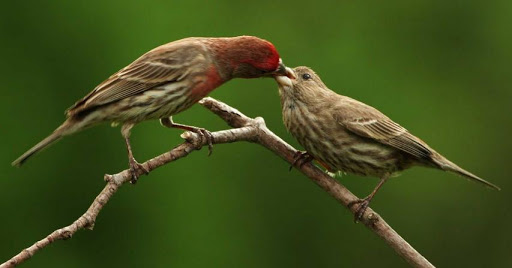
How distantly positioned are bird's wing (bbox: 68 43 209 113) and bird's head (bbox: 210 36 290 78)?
0.48ft

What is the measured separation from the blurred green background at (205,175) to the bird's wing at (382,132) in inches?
180

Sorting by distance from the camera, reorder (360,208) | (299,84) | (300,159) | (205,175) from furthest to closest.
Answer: (205,175), (299,84), (300,159), (360,208)

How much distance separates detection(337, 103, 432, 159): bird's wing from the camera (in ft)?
25.6

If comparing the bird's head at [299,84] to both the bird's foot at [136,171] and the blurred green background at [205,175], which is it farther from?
the blurred green background at [205,175]

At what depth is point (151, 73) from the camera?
8016mm

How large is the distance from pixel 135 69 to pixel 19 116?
17.3 feet

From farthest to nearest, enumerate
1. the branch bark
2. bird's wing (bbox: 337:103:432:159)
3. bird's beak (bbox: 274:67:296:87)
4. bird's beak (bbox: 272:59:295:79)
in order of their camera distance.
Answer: bird's beak (bbox: 274:67:296:87) → bird's beak (bbox: 272:59:295:79) → bird's wing (bbox: 337:103:432:159) → the branch bark

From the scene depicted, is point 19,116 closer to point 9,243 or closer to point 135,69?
point 9,243

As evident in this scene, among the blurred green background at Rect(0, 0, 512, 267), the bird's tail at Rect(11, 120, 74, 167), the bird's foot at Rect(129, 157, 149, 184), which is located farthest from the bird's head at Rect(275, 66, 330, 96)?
the blurred green background at Rect(0, 0, 512, 267)

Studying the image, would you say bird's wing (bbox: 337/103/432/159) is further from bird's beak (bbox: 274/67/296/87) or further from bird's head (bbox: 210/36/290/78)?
bird's head (bbox: 210/36/290/78)

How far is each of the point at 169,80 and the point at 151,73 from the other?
138mm

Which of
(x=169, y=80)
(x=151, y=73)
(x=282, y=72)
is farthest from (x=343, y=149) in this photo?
(x=151, y=73)

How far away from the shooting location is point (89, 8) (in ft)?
44.2

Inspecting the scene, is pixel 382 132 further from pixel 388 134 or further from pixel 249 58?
pixel 249 58
